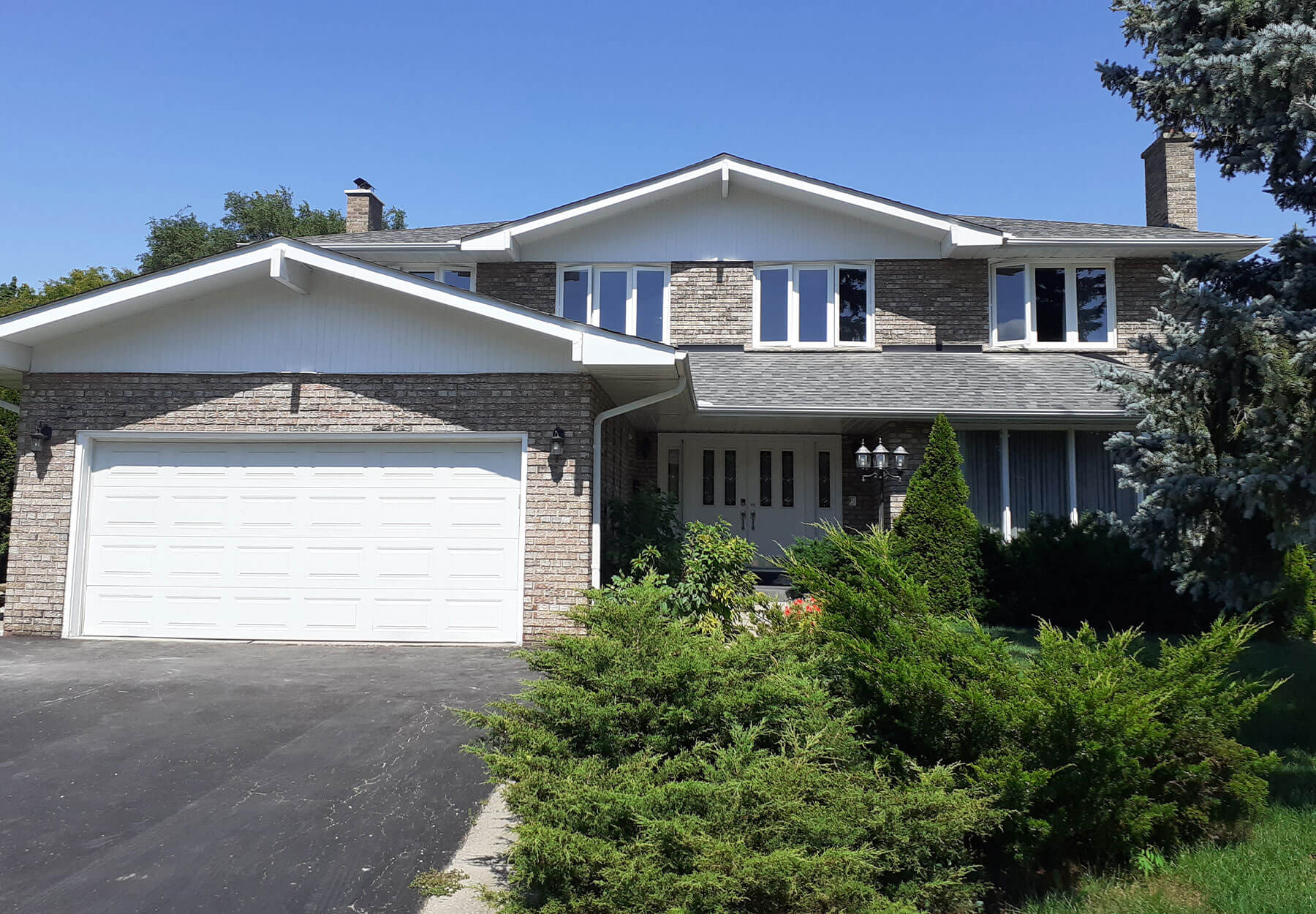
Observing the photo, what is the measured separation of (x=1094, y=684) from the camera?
3584 mm

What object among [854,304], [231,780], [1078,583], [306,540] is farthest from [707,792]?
[854,304]

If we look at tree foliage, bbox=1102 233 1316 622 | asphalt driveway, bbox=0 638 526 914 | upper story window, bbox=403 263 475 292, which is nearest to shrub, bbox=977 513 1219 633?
tree foliage, bbox=1102 233 1316 622

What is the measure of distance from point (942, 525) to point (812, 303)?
4.72 m

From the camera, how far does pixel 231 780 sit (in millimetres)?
4973

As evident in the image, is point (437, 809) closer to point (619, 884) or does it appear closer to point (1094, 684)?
point (619, 884)

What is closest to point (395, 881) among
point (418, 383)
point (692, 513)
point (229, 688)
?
point (229, 688)

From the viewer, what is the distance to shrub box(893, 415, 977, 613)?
34.5 feet

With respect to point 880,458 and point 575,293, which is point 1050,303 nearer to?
point 880,458

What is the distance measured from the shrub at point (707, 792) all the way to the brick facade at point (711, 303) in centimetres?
954

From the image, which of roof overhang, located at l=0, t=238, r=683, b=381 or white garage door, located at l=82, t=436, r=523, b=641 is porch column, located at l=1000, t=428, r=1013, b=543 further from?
white garage door, located at l=82, t=436, r=523, b=641

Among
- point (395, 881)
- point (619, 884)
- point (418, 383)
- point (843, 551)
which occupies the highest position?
point (418, 383)

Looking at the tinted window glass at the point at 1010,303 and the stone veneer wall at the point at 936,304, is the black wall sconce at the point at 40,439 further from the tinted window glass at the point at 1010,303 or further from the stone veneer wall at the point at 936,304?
the tinted window glass at the point at 1010,303

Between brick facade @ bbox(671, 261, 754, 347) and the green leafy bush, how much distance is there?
9.55m

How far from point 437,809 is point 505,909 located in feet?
5.57
